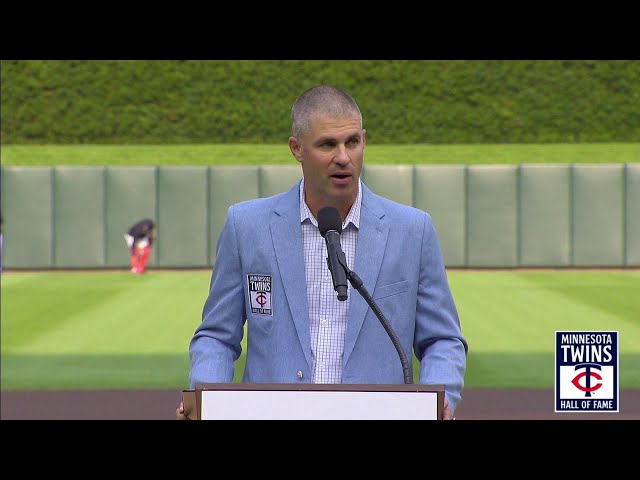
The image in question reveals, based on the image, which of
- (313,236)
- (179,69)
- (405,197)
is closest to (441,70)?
(179,69)

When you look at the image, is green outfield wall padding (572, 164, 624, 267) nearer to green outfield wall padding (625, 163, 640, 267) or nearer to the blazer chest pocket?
green outfield wall padding (625, 163, 640, 267)

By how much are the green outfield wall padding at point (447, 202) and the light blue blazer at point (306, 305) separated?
25898mm

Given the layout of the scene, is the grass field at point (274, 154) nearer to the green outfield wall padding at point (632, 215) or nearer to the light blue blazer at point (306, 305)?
the green outfield wall padding at point (632, 215)

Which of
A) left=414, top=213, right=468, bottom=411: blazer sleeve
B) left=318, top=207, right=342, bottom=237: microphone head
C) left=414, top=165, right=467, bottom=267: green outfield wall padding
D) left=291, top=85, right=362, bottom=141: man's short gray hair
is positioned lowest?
left=414, top=213, right=468, bottom=411: blazer sleeve

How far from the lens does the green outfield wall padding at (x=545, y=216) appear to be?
30.2m

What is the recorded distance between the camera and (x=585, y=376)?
1170 centimetres

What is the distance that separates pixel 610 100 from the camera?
4578 centimetres

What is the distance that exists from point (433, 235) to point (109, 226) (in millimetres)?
26585

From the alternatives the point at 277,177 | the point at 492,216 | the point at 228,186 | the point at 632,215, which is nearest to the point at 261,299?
the point at 277,177

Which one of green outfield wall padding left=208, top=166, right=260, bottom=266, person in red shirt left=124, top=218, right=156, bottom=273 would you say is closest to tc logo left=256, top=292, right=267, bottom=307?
person in red shirt left=124, top=218, right=156, bottom=273

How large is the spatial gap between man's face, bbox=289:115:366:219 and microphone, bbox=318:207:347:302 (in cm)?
17

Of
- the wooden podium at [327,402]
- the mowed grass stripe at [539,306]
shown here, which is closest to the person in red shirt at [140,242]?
the mowed grass stripe at [539,306]

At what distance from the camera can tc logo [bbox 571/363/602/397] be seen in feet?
37.6
